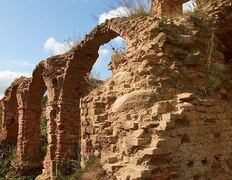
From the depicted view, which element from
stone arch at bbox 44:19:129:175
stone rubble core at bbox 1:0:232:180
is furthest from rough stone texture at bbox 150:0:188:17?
stone arch at bbox 44:19:129:175

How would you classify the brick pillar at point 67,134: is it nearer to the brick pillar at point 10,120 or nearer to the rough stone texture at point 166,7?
the rough stone texture at point 166,7

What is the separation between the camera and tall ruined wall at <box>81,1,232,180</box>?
4.15 metres

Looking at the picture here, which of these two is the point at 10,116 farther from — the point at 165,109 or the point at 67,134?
the point at 165,109

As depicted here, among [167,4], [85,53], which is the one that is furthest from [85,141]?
[85,53]

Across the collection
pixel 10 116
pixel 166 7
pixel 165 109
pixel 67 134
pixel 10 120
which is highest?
pixel 166 7

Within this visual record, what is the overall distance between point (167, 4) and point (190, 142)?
3.95 m

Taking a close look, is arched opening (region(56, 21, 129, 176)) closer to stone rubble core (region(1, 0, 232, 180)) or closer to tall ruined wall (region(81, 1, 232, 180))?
stone rubble core (region(1, 0, 232, 180))

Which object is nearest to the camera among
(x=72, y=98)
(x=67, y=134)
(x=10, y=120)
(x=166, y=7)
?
(x=166, y=7)

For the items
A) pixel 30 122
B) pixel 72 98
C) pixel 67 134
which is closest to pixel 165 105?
pixel 67 134

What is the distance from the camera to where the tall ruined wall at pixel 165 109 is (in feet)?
13.6

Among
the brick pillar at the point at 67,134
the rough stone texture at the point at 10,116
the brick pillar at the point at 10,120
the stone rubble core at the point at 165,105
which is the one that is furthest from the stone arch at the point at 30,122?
the stone rubble core at the point at 165,105

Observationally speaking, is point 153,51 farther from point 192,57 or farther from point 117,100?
point 117,100

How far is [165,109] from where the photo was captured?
4.46 metres

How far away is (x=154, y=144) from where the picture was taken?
4.04 m
